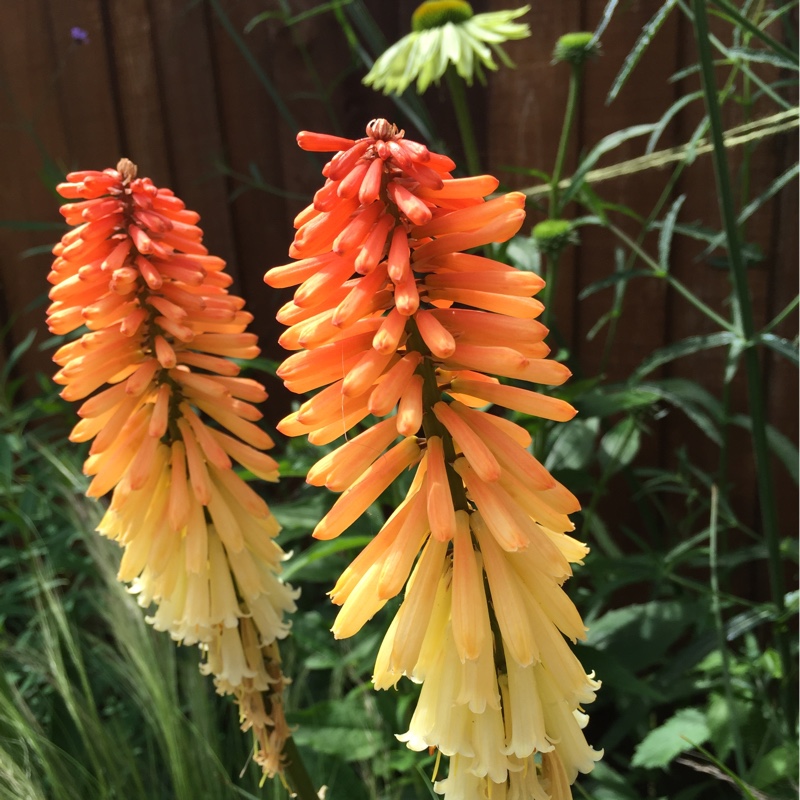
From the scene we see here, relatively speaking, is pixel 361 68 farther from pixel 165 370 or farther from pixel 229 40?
pixel 165 370

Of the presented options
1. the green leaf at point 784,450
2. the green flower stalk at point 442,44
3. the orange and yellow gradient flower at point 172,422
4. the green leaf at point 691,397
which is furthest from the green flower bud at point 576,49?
the orange and yellow gradient flower at point 172,422

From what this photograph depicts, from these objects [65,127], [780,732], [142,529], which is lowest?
[780,732]

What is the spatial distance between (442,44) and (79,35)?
1.51 m

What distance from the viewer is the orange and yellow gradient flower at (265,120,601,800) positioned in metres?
0.84

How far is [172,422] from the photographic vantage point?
1.35 metres

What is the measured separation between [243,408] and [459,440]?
0.57 metres

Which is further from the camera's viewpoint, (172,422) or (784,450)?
(784,450)

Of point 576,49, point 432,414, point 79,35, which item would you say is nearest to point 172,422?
point 432,414

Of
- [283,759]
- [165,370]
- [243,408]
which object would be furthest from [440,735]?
[165,370]

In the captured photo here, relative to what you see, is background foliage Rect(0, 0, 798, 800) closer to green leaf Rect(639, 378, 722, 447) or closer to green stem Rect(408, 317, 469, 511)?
green leaf Rect(639, 378, 722, 447)

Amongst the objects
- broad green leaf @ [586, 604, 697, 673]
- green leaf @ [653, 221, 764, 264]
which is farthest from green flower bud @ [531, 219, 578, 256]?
broad green leaf @ [586, 604, 697, 673]

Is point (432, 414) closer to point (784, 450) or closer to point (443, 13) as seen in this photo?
point (784, 450)

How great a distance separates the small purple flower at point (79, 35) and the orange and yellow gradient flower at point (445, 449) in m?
2.28

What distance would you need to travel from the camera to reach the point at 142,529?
1.35m
